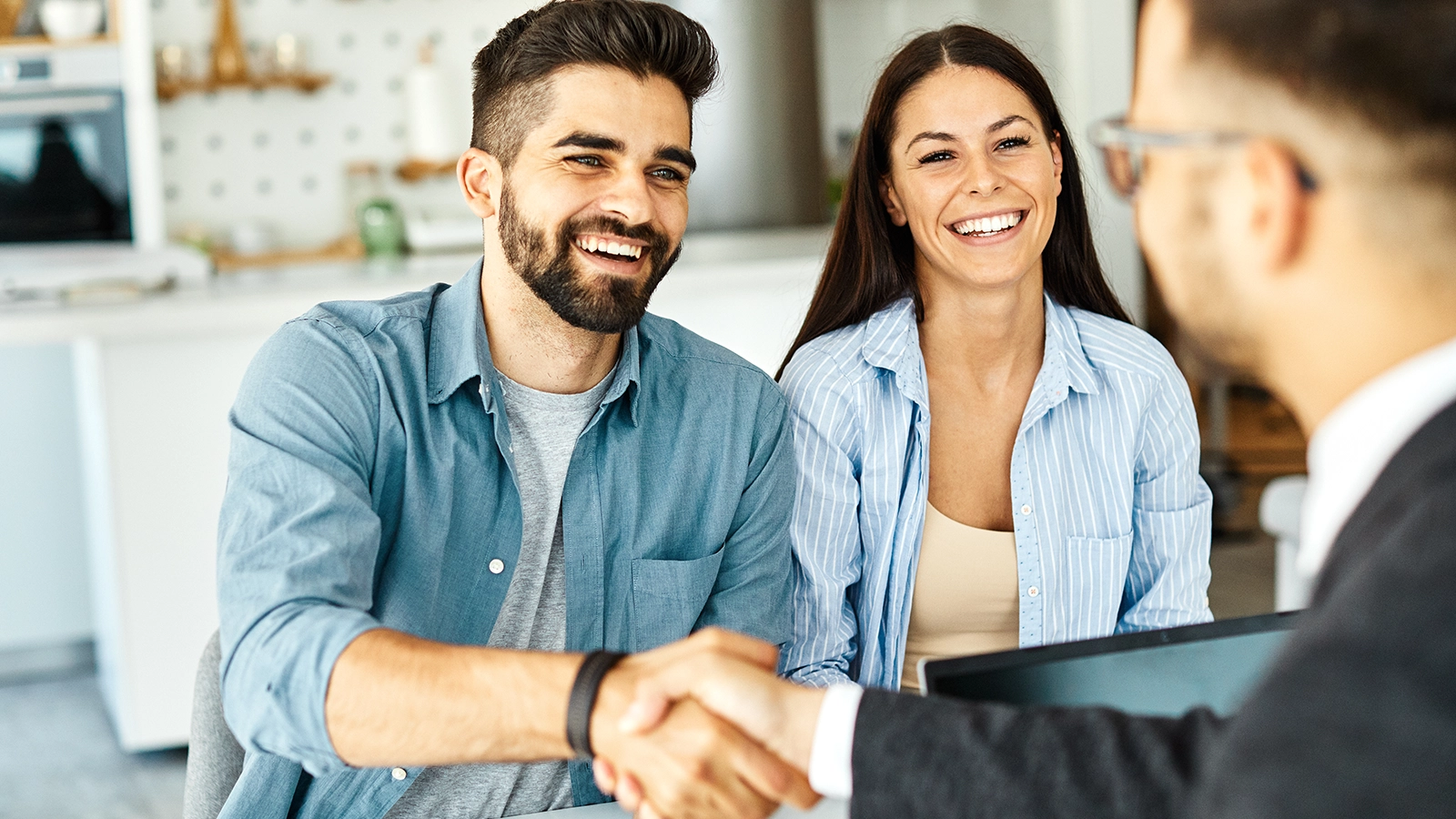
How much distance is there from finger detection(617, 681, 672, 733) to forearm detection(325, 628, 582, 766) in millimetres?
49

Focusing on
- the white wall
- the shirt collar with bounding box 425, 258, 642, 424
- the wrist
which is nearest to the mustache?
the shirt collar with bounding box 425, 258, 642, 424

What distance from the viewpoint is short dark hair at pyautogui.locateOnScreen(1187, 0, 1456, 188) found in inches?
25.4

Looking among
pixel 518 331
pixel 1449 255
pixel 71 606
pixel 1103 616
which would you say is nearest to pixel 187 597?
pixel 71 606

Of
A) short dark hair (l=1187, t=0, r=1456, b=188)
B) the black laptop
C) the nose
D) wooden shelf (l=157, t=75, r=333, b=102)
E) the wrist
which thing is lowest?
the wrist

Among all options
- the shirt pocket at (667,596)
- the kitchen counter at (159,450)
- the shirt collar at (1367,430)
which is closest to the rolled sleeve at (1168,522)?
the shirt pocket at (667,596)

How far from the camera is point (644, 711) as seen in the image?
1.04 m

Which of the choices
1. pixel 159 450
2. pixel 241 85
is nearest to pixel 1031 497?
pixel 159 450

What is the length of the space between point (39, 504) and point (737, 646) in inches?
123

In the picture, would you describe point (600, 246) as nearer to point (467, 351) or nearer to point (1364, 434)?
point (467, 351)

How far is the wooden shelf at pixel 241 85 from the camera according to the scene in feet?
13.8

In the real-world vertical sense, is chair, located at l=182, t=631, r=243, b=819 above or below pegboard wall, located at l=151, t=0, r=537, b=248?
below

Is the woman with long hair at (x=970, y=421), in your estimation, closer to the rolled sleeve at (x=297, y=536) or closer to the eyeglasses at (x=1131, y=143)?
the rolled sleeve at (x=297, y=536)

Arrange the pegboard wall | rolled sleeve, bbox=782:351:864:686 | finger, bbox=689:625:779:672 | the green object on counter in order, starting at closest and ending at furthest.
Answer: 1. finger, bbox=689:625:779:672
2. rolled sleeve, bbox=782:351:864:686
3. the green object on counter
4. the pegboard wall

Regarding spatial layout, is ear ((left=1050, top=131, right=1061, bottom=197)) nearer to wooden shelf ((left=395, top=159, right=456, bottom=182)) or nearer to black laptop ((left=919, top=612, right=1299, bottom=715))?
black laptop ((left=919, top=612, right=1299, bottom=715))
